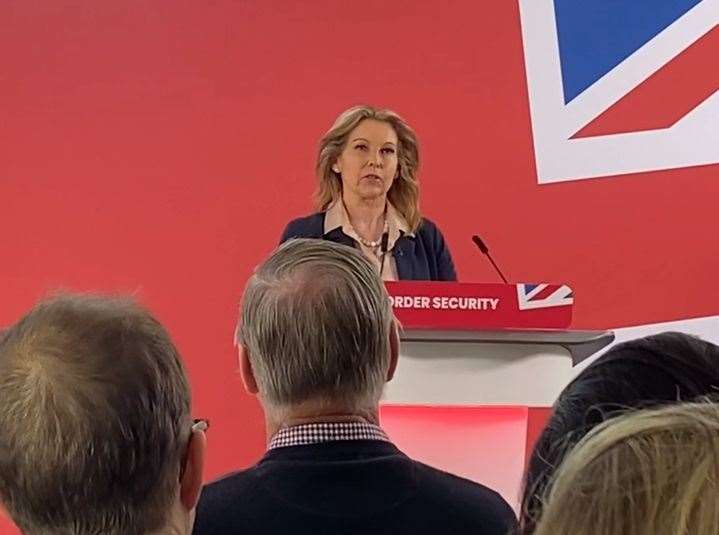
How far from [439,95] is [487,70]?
209mm

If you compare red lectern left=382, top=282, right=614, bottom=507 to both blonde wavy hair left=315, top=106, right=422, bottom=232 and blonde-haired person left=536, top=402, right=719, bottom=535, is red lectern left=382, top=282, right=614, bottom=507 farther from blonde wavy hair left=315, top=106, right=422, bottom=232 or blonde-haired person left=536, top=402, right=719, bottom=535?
blonde-haired person left=536, top=402, right=719, bottom=535

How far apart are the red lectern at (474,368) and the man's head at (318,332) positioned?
822 mm

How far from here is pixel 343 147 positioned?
131 inches

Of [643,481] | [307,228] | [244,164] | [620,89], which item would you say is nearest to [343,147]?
[307,228]

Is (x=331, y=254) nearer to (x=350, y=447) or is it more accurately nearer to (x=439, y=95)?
(x=350, y=447)

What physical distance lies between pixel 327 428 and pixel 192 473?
1.32ft

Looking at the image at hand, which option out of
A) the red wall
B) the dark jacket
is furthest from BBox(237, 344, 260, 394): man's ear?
the red wall

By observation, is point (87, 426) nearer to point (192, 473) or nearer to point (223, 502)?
point (192, 473)

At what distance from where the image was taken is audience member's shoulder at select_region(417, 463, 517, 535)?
137 cm

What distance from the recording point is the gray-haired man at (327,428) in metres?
1.33

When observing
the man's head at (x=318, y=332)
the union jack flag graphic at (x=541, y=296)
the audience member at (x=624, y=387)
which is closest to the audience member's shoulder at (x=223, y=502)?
the man's head at (x=318, y=332)

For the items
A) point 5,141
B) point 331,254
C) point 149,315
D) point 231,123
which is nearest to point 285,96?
point 231,123

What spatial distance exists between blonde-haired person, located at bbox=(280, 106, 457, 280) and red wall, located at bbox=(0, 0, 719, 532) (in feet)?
2.65

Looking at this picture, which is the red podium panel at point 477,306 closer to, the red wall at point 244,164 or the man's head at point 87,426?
the man's head at point 87,426
